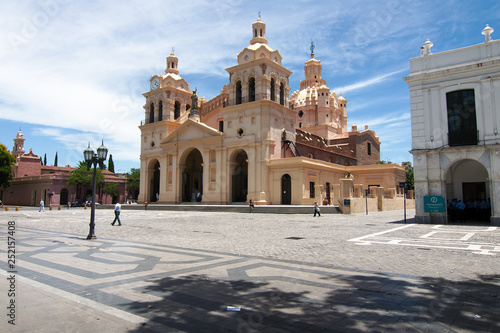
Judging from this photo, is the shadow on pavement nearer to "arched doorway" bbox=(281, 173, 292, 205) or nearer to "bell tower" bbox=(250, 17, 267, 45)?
"arched doorway" bbox=(281, 173, 292, 205)

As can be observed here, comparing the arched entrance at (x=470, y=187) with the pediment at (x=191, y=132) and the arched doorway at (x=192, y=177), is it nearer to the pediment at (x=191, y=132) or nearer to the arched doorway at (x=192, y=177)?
the pediment at (x=191, y=132)

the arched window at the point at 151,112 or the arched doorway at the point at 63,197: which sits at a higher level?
the arched window at the point at 151,112

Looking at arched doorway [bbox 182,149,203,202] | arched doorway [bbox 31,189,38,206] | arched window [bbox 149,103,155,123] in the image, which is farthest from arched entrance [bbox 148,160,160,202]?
arched doorway [bbox 31,189,38,206]

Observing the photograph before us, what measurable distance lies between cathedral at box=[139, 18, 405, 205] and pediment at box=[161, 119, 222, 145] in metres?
0.12

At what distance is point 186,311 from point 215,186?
36.2 metres

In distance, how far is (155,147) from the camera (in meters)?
49.7

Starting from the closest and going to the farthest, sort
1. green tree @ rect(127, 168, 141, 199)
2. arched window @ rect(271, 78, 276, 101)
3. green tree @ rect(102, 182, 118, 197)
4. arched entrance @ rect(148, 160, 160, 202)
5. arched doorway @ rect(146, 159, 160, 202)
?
arched window @ rect(271, 78, 276, 101), arched doorway @ rect(146, 159, 160, 202), arched entrance @ rect(148, 160, 160, 202), green tree @ rect(102, 182, 118, 197), green tree @ rect(127, 168, 141, 199)

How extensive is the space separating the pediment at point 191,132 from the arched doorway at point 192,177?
3.02 m

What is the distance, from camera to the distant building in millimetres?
56688

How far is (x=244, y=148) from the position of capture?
128ft

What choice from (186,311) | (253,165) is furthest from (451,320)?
(253,165)

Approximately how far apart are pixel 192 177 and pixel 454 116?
34737 mm


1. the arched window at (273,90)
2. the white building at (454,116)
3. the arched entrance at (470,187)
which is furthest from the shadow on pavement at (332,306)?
the arched window at (273,90)

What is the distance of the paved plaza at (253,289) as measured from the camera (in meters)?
4.55
